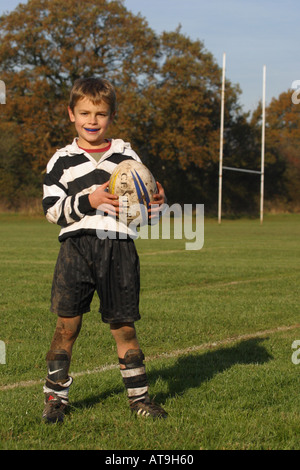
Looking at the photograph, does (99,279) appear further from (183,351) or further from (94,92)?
(183,351)

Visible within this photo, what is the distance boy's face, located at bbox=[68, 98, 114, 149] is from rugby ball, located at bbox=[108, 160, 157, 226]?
10.4 inches

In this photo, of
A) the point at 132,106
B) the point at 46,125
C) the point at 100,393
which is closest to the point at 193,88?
the point at 132,106

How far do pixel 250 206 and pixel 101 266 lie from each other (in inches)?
1713

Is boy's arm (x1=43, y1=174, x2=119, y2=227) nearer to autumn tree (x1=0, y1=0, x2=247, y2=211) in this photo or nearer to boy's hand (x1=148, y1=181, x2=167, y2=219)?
boy's hand (x1=148, y1=181, x2=167, y2=219)

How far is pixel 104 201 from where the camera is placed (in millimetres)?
3582

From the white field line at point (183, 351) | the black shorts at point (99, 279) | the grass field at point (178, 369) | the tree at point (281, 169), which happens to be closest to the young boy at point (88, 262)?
the black shorts at point (99, 279)

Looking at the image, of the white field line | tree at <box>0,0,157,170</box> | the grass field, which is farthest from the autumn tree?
the white field line

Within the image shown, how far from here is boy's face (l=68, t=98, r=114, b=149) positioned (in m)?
3.77

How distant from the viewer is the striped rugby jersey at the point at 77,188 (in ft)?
12.2

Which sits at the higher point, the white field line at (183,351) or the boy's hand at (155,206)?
the boy's hand at (155,206)

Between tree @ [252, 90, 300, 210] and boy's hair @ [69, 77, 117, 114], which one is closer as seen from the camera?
boy's hair @ [69, 77, 117, 114]

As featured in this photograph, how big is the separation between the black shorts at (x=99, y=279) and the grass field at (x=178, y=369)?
601mm

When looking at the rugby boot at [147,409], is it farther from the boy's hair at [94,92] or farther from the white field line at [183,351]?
the boy's hair at [94,92]
